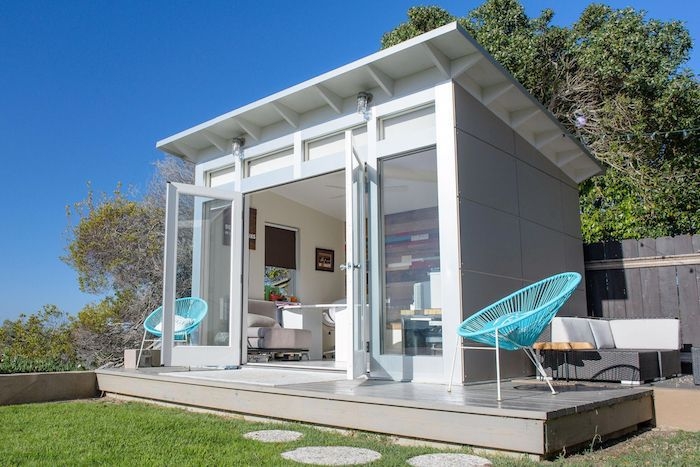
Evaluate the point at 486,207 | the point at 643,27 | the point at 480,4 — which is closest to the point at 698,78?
the point at 643,27

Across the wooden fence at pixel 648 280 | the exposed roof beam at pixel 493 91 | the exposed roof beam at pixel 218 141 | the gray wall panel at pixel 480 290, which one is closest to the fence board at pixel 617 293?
the wooden fence at pixel 648 280

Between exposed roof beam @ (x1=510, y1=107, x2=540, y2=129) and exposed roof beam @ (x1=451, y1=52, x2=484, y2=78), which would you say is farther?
exposed roof beam @ (x1=510, y1=107, x2=540, y2=129)

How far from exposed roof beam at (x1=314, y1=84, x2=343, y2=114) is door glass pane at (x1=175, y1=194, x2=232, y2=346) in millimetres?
1987

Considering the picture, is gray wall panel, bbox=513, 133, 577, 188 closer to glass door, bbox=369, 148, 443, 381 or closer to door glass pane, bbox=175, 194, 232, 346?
glass door, bbox=369, 148, 443, 381

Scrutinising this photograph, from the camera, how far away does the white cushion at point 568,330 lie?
5.70 m

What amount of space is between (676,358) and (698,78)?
8.85m

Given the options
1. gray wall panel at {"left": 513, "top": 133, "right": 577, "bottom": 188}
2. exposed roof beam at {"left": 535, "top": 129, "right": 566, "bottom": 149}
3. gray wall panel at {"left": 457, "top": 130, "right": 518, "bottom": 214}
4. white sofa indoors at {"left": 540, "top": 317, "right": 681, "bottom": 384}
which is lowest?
white sofa indoors at {"left": 540, "top": 317, "right": 681, "bottom": 384}

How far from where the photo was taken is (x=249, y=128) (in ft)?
22.8

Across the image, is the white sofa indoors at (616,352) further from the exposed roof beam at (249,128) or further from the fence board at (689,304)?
the exposed roof beam at (249,128)

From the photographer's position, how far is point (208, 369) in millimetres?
6762

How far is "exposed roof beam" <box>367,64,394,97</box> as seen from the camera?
550 cm

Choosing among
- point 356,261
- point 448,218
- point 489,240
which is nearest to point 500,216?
point 489,240

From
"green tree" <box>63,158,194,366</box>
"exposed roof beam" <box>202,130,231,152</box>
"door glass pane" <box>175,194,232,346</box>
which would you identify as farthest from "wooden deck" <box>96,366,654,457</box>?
"green tree" <box>63,158,194,366</box>

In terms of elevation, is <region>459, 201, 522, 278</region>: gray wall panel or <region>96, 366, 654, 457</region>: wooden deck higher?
<region>459, 201, 522, 278</region>: gray wall panel
